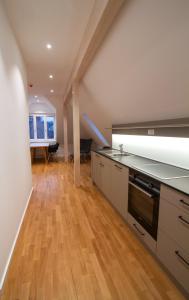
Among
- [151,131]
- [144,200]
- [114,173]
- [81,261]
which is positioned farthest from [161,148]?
[81,261]

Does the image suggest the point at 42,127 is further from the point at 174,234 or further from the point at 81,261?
the point at 174,234

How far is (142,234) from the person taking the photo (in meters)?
1.81

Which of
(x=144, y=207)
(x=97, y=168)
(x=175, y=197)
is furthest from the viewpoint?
(x=97, y=168)

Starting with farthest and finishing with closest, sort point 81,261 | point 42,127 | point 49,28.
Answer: point 42,127 < point 49,28 < point 81,261

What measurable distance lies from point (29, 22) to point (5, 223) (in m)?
2.55

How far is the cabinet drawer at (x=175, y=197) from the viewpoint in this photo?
1202 mm

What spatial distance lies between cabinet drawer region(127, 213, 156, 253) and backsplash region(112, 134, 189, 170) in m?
0.94

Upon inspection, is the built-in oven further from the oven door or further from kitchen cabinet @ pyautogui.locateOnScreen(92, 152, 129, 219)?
kitchen cabinet @ pyautogui.locateOnScreen(92, 152, 129, 219)

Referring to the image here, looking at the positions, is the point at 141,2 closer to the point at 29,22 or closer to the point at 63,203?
the point at 29,22

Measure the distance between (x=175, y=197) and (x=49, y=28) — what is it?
106 inches

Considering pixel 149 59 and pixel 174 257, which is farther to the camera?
pixel 149 59

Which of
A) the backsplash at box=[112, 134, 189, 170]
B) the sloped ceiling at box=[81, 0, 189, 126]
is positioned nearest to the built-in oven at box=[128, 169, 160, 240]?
the backsplash at box=[112, 134, 189, 170]

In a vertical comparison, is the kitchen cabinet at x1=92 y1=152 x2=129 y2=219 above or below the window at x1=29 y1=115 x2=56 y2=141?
below

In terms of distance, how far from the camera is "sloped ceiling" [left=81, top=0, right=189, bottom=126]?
121 cm
